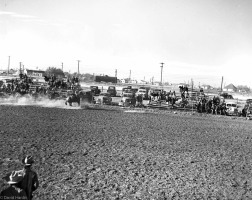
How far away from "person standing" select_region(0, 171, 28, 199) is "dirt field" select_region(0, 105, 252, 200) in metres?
2.40

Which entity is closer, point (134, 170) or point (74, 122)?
point (134, 170)

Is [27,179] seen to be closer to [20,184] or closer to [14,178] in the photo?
[20,184]

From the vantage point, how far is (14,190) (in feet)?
12.5

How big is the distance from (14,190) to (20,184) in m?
0.17

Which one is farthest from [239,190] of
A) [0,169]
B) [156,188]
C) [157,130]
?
[157,130]

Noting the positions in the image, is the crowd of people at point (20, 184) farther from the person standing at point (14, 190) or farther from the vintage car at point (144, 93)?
the vintage car at point (144, 93)

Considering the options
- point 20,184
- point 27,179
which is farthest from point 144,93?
point 20,184

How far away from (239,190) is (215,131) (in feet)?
29.7

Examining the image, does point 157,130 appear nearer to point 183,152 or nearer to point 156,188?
point 183,152

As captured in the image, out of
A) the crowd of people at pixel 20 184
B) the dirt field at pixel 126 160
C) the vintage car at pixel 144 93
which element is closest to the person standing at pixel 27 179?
the crowd of people at pixel 20 184

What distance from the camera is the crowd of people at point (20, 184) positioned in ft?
12.2

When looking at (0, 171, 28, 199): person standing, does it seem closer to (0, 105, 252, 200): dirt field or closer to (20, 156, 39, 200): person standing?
(20, 156, 39, 200): person standing

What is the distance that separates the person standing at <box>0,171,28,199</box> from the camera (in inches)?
145

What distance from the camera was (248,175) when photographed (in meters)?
8.46
